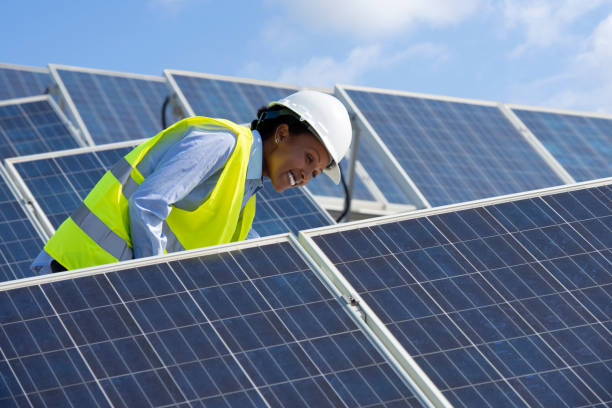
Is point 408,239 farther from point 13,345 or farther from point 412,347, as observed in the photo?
point 13,345

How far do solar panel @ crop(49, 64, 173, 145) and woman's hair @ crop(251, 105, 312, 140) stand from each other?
10.5 meters

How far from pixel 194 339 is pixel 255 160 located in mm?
1422

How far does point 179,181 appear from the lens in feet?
22.6

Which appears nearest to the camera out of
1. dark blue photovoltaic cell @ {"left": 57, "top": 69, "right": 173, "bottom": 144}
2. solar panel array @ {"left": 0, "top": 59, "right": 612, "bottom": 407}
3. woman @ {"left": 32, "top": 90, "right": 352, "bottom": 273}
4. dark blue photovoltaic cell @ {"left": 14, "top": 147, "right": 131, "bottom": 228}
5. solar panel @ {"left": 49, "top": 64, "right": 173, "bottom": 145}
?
solar panel array @ {"left": 0, "top": 59, "right": 612, "bottom": 407}

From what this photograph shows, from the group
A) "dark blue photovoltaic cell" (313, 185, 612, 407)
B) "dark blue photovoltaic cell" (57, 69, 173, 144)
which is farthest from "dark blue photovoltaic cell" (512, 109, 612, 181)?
"dark blue photovoltaic cell" (313, 185, 612, 407)

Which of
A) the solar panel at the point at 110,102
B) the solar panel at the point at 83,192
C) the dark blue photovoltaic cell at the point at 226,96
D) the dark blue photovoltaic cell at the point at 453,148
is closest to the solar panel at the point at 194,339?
the solar panel at the point at 83,192

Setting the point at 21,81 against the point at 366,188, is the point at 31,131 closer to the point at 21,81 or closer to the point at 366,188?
the point at 366,188

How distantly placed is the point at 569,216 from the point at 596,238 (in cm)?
29

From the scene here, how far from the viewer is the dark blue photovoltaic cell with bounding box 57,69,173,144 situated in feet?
61.8

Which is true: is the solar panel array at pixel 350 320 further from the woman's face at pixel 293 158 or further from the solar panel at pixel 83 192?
the solar panel at pixel 83 192

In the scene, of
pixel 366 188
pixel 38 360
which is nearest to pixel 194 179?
pixel 38 360

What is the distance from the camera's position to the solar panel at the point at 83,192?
510 inches

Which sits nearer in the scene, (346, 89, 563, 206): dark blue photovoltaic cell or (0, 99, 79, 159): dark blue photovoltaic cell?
(346, 89, 563, 206): dark blue photovoltaic cell

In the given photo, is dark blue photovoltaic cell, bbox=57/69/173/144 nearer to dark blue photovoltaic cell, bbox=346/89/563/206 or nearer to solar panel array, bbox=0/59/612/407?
dark blue photovoltaic cell, bbox=346/89/563/206
